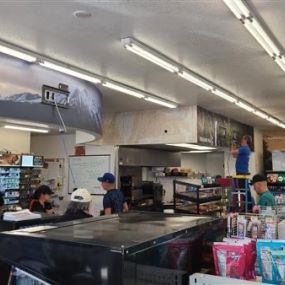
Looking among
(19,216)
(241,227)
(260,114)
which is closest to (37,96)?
(19,216)

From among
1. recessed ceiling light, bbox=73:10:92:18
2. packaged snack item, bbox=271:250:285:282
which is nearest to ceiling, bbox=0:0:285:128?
recessed ceiling light, bbox=73:10:92:18

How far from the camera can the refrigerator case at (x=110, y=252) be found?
4.15 ft

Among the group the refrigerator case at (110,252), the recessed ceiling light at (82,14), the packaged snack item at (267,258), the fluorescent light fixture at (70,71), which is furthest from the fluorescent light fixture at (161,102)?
the packaged snack item at (267,258)

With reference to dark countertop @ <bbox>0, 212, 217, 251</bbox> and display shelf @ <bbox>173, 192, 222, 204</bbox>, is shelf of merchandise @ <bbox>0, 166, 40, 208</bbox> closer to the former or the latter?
display shelf @ <bbox>173, 192, 222, 204</bbox>

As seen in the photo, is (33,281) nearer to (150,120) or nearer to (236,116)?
(150,120)

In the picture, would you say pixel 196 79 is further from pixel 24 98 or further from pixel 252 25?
pixel 24 98

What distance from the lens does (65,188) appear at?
9469 millimetres

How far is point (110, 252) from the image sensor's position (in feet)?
4.08

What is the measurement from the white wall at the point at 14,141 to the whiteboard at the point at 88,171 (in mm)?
1439

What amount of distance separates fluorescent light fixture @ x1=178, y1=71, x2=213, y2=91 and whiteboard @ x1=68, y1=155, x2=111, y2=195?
138 inches

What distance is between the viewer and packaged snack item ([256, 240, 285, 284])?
171 centimetres

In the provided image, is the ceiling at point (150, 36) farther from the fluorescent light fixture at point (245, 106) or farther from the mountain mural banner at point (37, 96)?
the fluorescent light fixture at point (245, 106)

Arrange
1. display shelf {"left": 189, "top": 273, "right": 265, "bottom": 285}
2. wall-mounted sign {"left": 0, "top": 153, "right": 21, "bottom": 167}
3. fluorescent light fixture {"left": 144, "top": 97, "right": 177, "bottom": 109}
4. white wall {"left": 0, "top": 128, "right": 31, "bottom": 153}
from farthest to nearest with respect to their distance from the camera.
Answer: white wall {"left": 0, "top": 128, "right": 31, "bottom": 153}, fluorescent light fixture {"left": 144, "top": 97, "right": 177, "bottom": 109}, wall-mounted sign {"left": 0, "top": 153, "right": 21, "bottom": 167}, display shelf {"left": 189, "top": 273, "right": 265, "bottom": 285}

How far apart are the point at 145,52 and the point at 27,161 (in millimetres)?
4194
